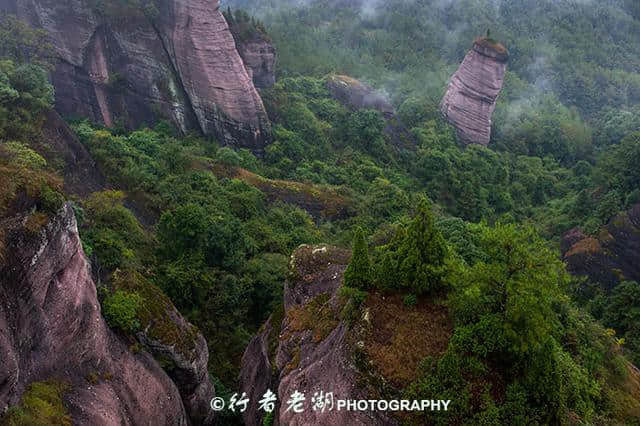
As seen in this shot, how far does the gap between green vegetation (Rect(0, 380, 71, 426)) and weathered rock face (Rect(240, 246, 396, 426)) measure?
258 inches

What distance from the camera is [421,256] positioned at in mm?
17859

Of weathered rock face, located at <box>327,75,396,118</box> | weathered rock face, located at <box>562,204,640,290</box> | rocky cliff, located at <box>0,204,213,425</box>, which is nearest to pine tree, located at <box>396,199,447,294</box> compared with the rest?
rocky cliff, located at <box>0,204,213,425</box>

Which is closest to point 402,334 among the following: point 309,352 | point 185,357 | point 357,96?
point 309,352

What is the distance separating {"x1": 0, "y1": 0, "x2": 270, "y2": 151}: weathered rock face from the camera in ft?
148

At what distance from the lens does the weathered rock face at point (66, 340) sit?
49.8 feet

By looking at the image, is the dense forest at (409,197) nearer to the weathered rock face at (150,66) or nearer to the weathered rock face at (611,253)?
the weathered rock face at (611,253)

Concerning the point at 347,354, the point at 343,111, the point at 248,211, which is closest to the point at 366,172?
the point at 343,111

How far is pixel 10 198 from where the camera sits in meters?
16.2

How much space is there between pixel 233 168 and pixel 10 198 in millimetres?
28084

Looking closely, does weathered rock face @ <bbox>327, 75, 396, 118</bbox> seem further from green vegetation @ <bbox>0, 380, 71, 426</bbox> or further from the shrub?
green vegetation @ <bbox>0, 380, 71, 426</bbox>

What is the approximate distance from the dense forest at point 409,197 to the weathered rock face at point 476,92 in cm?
170

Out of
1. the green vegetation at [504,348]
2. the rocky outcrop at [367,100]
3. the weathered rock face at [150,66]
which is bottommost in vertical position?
the rocky outcrop at [367,100]

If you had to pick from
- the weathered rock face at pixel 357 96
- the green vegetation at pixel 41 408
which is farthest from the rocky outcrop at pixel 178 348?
the weathered rock face at pixel 357 96

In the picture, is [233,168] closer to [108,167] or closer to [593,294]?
[108,167]
